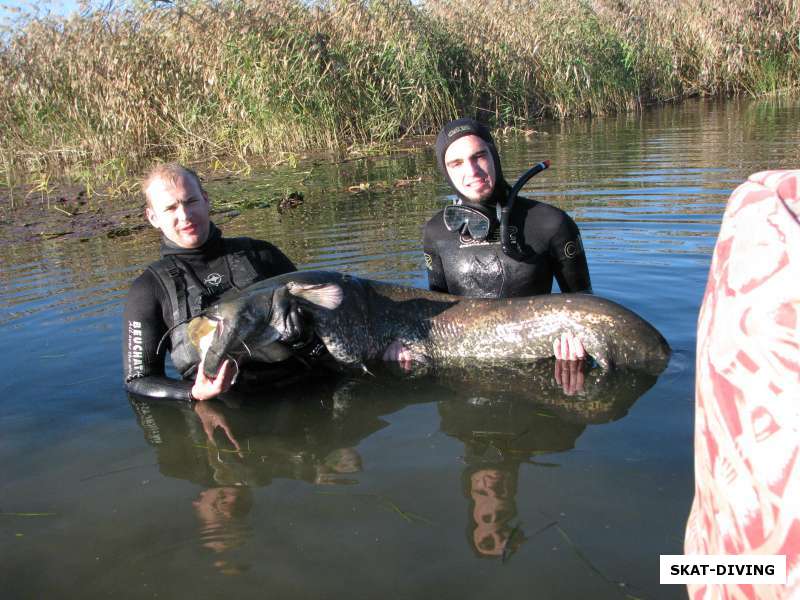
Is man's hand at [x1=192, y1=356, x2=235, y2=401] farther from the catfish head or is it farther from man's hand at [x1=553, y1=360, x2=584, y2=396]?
man's hand at [x1=553, y1=360, x2=584, y2=396]

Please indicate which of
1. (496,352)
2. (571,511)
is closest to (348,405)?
(496,352)

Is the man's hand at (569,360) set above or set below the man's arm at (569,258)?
below

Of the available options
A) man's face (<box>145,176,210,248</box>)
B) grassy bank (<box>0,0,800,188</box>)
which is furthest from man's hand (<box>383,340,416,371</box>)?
grassy bank (<box>0,0,800,188</box>)

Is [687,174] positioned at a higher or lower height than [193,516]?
higher

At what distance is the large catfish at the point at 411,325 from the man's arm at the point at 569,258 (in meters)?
0.50

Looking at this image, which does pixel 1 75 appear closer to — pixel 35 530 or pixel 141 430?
pixel 141 430

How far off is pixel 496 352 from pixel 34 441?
111 inches

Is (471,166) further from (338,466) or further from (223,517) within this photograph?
(223,517)

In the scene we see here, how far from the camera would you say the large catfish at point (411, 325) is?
14.1 ft

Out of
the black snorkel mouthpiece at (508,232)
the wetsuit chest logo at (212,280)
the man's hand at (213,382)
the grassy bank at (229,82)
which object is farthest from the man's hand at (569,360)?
the grassy bank at (229,82)

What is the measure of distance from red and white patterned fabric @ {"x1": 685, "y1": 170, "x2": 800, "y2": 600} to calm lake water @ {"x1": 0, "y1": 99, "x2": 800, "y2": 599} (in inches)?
58.3

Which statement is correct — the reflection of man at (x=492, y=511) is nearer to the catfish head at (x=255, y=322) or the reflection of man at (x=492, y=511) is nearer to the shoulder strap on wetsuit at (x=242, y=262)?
the catfish head at (x=255, y=322)

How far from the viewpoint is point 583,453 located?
359 centimetres

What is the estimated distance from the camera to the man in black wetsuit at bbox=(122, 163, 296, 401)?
14.7 ft
